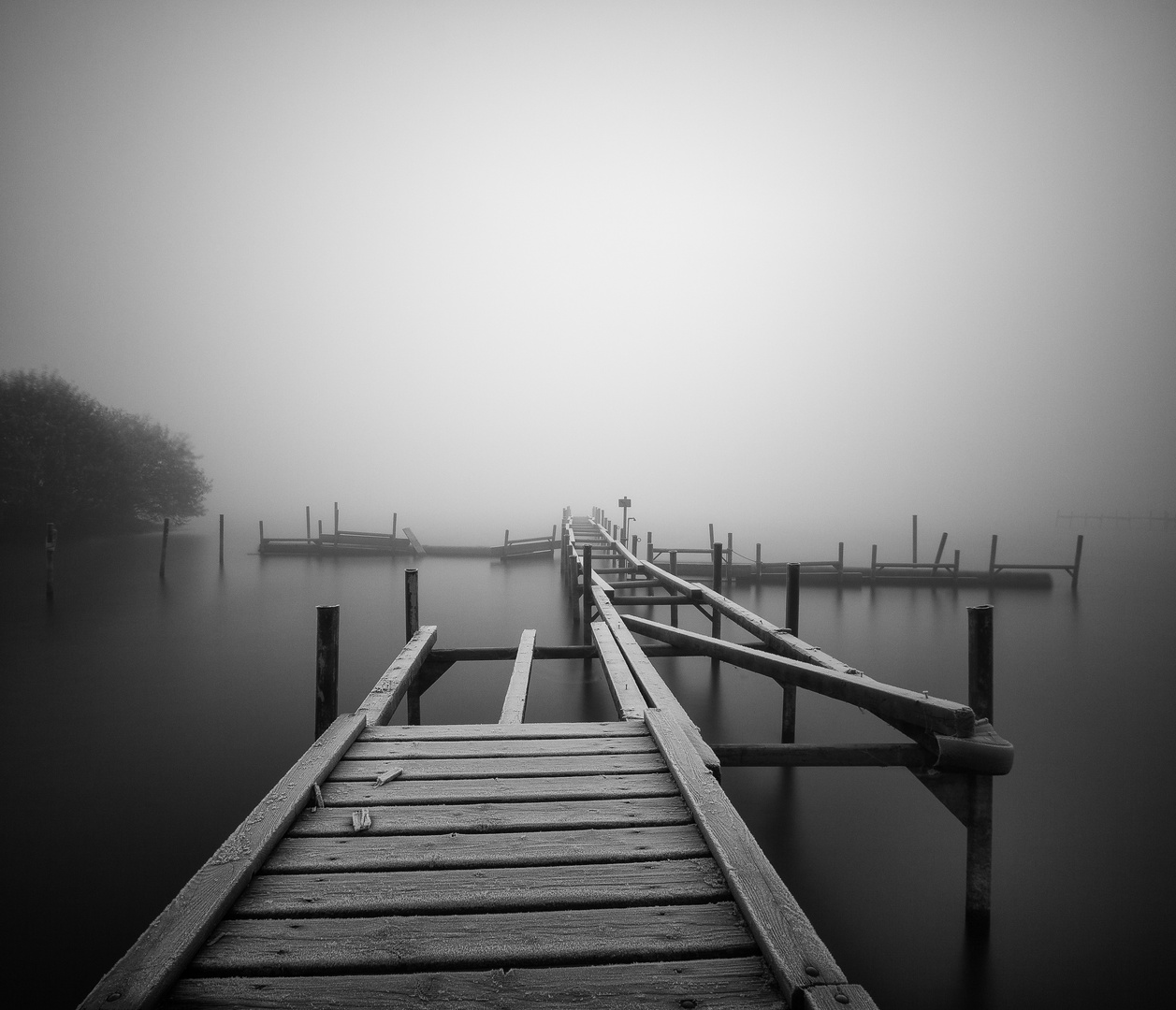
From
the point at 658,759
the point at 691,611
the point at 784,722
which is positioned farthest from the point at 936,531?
the point at 658,759

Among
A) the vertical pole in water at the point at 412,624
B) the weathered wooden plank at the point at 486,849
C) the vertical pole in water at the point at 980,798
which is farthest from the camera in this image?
the vertical pole in water at the point at 412,624

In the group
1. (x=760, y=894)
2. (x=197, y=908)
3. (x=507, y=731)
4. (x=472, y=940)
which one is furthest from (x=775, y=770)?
(x=197, y=908)

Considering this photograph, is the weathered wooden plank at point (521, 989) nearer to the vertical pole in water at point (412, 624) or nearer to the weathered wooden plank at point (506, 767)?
the weathered wooden plank at point (506, 767)

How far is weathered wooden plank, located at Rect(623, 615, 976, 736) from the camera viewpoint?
12.2 ft

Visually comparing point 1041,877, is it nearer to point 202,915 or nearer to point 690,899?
point 690,899

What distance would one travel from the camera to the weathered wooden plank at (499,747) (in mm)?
3344

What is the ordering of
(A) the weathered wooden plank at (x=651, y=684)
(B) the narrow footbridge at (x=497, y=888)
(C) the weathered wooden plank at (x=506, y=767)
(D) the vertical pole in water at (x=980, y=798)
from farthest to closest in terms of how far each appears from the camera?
(D) the vertical pole in water at (x=980, y=798) → (A) the weathered wooden plank at (x=651, y=684) → (C) the weathered wooden plank at (x=506, y=767) → (B) the narrow footbridge at (x=497, y=888)

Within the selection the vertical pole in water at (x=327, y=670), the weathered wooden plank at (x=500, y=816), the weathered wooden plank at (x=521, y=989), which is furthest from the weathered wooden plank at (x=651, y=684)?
the vertical pole in water at (x=327, y=670)

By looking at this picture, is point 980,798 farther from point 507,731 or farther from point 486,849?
point 486,849

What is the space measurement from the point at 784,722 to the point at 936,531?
183 feet

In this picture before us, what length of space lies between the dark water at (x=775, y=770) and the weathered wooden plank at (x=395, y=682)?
9.06ft

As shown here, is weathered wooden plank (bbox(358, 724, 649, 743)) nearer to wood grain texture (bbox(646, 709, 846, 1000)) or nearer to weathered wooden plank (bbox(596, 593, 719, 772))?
weathered wooden plank (bbox(596, 593, 719, 772))

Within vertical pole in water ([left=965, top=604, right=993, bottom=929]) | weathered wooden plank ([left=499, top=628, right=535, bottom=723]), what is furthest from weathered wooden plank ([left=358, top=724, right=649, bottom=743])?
vertical pole in water ([left=965, top=604, right=993, bottom=929])

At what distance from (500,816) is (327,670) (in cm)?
230
